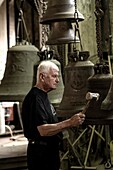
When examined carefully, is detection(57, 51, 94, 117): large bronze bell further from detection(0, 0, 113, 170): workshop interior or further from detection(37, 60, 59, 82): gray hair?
detection(37, 60, 59, 82): gray hair

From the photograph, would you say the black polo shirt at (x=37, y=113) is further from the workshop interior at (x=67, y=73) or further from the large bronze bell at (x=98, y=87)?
the large bronze bell at (x=98, y=87)

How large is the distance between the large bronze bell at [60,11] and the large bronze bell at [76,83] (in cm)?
37

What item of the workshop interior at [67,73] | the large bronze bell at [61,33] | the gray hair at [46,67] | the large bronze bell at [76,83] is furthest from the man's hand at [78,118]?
the large bronze bell at [61,33]

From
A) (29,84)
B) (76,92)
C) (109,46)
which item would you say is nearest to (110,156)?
(109,46)

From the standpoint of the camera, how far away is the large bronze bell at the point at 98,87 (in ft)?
7.27

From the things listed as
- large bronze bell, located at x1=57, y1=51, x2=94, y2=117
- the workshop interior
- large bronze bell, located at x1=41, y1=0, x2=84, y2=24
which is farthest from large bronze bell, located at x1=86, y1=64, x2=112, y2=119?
large bronze bell, located at x1=41, y1=0, x2=84, y2=24

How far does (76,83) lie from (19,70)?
0.66 m

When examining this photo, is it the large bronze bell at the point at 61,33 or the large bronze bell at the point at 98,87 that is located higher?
the large bronze bell at the point at 61,33

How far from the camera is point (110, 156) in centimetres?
401

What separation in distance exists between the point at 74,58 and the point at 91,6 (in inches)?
70.6

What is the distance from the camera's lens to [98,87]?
2.27 metres

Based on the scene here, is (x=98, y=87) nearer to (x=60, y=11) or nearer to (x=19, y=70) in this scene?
(x=60, y=11)

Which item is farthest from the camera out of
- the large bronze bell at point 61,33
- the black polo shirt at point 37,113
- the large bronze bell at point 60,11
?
the large bronze bell at point 61,33

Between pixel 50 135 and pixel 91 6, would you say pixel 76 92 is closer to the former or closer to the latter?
pixel 50 135
